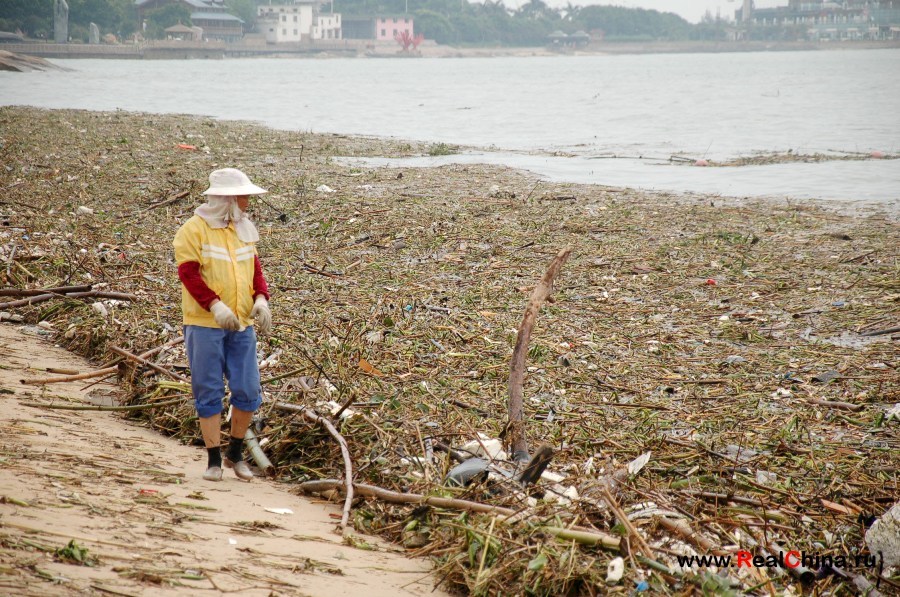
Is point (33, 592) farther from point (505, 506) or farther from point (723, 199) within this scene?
point (723, 199)

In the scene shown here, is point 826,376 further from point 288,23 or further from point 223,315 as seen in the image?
point 288,23

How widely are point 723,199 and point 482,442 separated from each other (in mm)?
10892

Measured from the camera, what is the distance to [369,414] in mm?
4746

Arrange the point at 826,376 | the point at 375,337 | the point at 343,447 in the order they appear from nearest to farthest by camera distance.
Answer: the point at 343,447 → the point at 826,376 → the point at 375,337

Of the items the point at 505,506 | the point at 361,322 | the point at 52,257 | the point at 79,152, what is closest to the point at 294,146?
the point at 79,152

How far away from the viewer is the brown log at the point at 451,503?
10.9ft

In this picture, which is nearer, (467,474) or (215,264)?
(467,474)

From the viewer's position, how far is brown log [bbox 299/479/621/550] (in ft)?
10.9

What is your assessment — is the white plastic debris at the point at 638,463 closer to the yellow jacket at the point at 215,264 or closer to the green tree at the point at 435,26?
the yellow jacket at the point at 215,264

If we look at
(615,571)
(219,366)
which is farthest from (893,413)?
(219,366)

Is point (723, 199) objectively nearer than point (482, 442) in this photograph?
No

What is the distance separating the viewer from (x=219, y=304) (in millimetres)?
3967

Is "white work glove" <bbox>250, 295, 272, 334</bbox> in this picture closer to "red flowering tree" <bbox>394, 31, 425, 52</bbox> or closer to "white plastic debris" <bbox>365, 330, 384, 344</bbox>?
"white plastic debris" <bbox>365, 330, 384, 344</bbox>

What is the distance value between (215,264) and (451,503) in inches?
66.5
